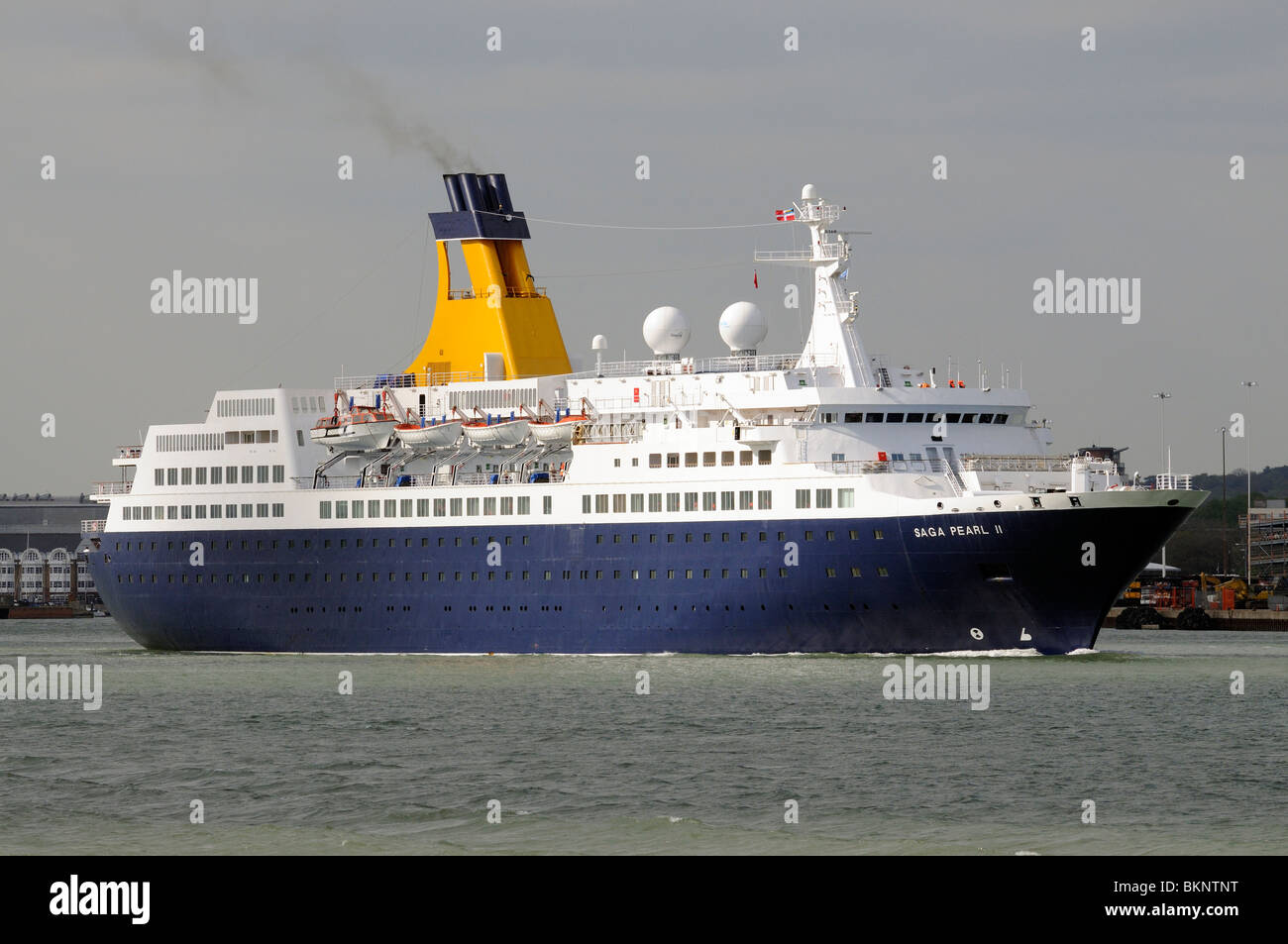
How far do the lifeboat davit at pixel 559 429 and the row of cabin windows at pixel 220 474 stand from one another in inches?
363

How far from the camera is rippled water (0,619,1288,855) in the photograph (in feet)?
88.2

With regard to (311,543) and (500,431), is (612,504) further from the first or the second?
(311,543)

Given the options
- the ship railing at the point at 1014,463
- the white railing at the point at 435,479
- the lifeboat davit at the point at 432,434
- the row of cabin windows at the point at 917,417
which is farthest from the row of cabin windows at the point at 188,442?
the ship railing at the point at 1014,463

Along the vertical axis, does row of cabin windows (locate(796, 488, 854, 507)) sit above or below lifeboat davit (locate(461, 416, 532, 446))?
below

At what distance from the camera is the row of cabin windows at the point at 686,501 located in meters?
53.2

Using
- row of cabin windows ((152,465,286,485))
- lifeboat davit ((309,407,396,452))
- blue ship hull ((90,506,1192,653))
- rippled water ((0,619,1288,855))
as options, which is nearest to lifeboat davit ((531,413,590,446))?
blue ship hull ((90,506,1192,653))

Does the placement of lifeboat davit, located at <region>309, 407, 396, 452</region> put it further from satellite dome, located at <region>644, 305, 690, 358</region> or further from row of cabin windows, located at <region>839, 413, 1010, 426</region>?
row of cabin windows, located at <region>839, 413, 1010, 426</region>

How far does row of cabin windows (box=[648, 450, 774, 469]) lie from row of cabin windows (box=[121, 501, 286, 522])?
526 inches

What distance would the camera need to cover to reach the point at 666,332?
193 feet

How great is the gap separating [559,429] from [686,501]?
18.1 feet

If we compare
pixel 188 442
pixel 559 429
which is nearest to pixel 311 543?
pixel 188 442

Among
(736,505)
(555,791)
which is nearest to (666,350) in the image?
(736,505)

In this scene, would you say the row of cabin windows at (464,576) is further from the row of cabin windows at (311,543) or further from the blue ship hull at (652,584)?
the row of cabin windows at (311,543)
